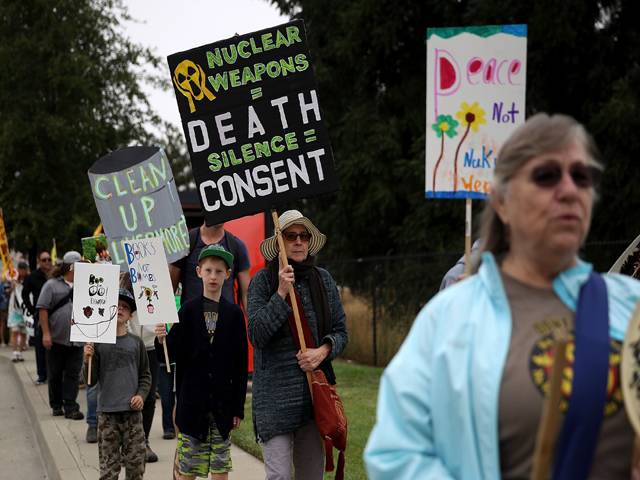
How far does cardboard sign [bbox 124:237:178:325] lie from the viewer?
8016 millimetres

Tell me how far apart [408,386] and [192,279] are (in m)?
5.72

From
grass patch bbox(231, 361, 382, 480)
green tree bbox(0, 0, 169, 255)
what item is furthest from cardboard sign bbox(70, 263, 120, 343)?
green tree bbox(0, 0, 169, 255)

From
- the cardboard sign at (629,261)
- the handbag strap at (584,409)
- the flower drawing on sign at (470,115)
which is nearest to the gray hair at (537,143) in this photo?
the handbag strap at (584,409)

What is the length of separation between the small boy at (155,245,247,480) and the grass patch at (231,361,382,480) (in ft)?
5.90

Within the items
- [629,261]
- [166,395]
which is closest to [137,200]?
[166,395]

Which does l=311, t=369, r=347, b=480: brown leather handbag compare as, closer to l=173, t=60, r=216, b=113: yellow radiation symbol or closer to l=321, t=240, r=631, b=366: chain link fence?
l=173, t=60, r=216, b=113: yellow radiation symbol

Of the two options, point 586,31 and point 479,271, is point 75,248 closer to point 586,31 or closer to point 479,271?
point 586,31

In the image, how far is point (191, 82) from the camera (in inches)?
258

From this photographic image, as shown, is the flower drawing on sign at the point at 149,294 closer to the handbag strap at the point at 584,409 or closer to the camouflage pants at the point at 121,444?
the camouflage pants at the point at 121,444

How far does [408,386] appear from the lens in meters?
2.65

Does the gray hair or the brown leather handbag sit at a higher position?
the gray hair

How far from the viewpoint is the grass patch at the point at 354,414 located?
9.06 metres

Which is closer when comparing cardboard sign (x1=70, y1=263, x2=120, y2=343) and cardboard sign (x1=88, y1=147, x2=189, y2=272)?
cardboard sign (x1=70, y1=263, x2=120, y2=343)

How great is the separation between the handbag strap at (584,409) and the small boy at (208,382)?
4.24 meters
